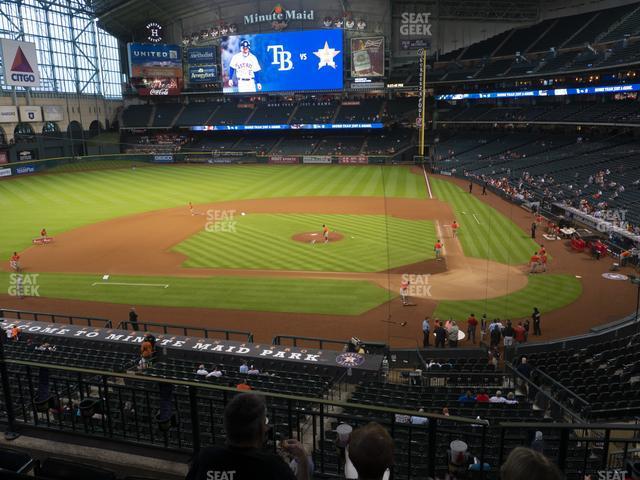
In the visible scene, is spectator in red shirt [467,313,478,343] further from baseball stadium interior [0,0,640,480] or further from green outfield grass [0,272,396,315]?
green outfield grass [0,272,396,315]

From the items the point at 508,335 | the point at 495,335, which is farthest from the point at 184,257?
the point at 508,335

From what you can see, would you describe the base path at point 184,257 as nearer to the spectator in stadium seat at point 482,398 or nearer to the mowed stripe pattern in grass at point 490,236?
the mowed stripe pattern in grass at point 490,236

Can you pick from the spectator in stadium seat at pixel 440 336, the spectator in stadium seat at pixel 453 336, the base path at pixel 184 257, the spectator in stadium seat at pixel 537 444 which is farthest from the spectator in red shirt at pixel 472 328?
the spectator in stadium seat at pixel 537 444

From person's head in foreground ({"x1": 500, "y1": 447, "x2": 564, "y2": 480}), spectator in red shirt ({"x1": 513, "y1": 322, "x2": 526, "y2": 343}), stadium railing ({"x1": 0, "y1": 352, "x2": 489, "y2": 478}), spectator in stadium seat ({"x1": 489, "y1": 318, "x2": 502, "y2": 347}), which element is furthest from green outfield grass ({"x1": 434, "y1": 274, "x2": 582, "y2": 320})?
person's head in foreground ({"x1": 500, "y1": 447, "x2": 564, "y2": 480})

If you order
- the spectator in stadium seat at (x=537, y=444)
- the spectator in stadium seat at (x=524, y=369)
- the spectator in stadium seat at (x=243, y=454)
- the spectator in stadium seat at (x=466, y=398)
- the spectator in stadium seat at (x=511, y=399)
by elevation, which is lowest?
the spectator in stadium seat at (x=524, y=369)

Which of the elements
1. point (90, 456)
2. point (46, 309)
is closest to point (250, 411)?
point (90, 456)

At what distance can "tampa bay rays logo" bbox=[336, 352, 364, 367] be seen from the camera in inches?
621

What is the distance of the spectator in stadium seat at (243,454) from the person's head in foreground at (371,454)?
1.53 feet

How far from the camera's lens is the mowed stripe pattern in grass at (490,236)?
99.3ft

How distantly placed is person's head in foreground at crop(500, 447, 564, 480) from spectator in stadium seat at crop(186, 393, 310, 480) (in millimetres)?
1412

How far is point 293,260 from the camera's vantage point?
30.4 m

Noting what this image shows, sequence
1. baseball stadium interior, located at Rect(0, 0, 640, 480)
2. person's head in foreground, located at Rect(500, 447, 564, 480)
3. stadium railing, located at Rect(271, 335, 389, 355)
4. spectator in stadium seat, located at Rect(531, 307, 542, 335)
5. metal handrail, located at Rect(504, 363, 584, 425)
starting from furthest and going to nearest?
spectator in stadium seat, located at Rect(531, 307, 542, 335) < stadium railing, located at Rect(271, 335, 389, 355) < metal handrail, located at Rect(504, 363, 584, 425) < baseball stadium interior, located at Rect(0, 0, 640, 480) < person's head in foreground, located at Rect(500, 447, 564, 480)

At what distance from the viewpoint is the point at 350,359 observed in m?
16.1

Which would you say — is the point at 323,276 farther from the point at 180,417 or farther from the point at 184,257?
the point at 180,417
